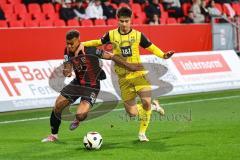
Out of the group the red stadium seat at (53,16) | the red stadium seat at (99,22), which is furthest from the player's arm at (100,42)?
the red stadium seat at (99,22)

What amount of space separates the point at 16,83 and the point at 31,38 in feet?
11.5

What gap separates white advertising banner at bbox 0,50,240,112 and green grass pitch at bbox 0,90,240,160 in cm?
48

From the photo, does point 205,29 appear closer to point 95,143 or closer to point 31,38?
point 31,38

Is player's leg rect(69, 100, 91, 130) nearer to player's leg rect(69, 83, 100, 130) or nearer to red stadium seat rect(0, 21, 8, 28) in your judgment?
player's leg rect(69, 83, 100, 130)

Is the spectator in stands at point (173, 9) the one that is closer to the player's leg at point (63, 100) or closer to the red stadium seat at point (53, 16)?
the red stadium seat at point (53, 16)

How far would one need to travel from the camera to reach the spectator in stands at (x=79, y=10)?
23.1 metres

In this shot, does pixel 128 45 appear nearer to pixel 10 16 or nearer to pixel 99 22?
pixel 10 16

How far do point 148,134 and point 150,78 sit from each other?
7175 millimetres

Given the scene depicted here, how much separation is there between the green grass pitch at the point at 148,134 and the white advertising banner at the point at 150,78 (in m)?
0.48

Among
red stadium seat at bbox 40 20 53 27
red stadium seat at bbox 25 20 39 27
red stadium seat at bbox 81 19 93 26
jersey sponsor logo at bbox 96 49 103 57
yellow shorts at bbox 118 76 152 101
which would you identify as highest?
jersey sponsor logo at bbox 96 49 103 57

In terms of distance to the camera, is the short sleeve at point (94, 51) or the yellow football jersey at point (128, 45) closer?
the short sleeve at point (94, 51)

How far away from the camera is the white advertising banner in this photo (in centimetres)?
1677

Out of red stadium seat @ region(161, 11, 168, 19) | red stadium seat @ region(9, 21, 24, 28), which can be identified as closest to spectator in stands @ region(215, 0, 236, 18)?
red stadium seat @ region(161, 11, 168, 19)

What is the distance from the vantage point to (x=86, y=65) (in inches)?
441
